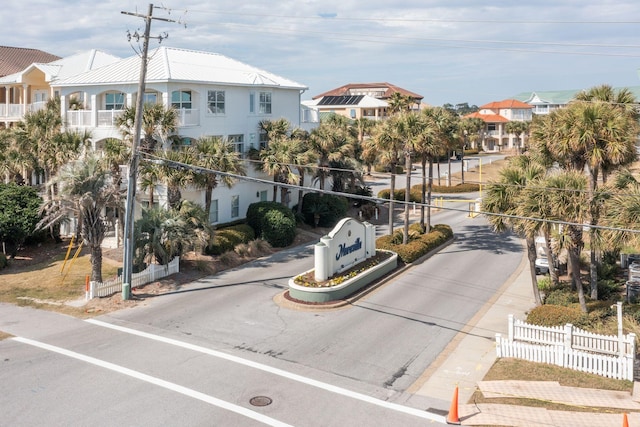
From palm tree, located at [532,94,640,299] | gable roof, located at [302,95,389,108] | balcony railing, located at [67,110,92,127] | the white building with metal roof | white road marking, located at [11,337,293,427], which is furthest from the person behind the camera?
gable roof, located at [302,95,389,108]

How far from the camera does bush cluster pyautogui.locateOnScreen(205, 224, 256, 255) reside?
29594 millimetres

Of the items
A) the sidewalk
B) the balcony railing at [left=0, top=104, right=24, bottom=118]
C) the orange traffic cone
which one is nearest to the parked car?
the sidewalk

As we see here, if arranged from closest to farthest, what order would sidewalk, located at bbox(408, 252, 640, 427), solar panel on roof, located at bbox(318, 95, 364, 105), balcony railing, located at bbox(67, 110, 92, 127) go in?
1. sidewalk, located at bbox(408, 252, 640, 427)
2. balcony railing, located at bbox(67, 110, 92, 127)
3. solar panel on roof, located at bbox(318, 95, 364, 105)

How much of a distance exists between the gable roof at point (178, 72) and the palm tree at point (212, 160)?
4281 mm

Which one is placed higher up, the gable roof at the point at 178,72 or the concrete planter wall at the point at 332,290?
the gable roof at the point at 178,72

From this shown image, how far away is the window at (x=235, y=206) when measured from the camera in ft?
120

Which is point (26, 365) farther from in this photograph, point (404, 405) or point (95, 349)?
point (404, 405)

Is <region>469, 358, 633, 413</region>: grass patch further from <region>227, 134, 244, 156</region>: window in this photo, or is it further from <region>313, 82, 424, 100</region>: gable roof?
<region>313, 82, 424, 100</region>: gable roof

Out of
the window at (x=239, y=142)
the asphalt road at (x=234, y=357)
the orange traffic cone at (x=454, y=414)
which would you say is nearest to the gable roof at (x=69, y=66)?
the window at (x=239, y=142)

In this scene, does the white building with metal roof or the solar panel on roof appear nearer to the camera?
the white building with metal roof

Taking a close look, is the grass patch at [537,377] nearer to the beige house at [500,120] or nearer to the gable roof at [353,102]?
the gable roof at [353,102]

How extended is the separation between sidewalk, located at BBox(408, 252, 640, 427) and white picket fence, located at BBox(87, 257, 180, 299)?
12.9 m

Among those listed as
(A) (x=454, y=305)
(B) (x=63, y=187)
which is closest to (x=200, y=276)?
(B) (x=63, y=187)

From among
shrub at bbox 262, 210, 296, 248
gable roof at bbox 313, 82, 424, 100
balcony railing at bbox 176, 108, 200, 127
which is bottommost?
shrub at bbox 262, 210, 296, 248
